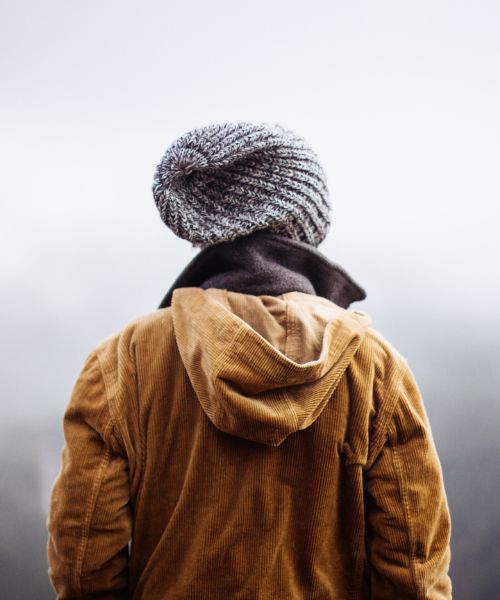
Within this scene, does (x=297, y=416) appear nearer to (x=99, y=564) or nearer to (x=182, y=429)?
(x=182, y=429)

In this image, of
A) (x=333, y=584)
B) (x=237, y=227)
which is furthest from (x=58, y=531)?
(x=237, y=227)

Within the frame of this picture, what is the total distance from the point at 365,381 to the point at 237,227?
332mm

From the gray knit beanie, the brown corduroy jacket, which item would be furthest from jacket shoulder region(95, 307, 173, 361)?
the gray knit beanie

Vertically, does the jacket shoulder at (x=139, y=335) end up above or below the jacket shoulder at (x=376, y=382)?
above

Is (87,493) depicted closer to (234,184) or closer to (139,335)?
(139,335)

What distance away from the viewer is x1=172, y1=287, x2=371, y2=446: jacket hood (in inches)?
25.8

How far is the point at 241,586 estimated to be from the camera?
77 cm

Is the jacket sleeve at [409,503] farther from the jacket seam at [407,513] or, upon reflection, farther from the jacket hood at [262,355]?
the jacket hood at [262,355]

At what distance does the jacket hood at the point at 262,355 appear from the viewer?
0.66m

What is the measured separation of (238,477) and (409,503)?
11.6 inches

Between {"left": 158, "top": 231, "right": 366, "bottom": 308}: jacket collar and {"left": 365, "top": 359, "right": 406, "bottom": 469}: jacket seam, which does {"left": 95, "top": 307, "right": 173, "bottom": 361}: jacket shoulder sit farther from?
{"left": 365, "top": 359, "right": 406, "bottom": 469}: jacket seam

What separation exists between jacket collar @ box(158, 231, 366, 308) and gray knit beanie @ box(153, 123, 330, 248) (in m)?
0.03

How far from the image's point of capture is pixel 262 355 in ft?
2.16

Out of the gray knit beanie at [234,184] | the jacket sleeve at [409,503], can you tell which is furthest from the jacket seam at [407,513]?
the gray knit beanie at [234,184]
